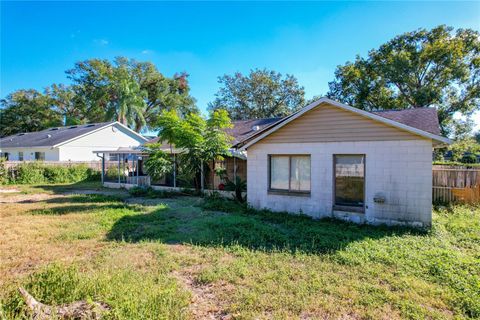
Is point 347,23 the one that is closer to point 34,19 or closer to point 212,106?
point 34,19

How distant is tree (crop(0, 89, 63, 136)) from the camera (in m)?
38.7

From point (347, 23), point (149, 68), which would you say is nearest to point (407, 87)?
point (347, 23)

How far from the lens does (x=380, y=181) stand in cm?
781

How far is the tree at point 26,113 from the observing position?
3872 centimetres

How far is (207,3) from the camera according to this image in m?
11.5

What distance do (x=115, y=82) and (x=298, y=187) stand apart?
33.2 metres

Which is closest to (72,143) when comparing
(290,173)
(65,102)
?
(65,102)

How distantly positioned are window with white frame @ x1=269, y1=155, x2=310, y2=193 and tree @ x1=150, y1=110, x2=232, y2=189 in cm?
302

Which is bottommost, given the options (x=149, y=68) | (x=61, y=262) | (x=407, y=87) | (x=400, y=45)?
(x=61, y=262)

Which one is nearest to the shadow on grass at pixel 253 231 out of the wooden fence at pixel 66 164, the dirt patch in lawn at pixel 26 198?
the dirt patch in lawn at pixel 26 198

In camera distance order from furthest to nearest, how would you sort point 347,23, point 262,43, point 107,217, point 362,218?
1. point 262,43
2. point 347,23
3. point 107,217
4. point 362,218

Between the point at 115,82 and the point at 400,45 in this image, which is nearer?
the point at 400,45

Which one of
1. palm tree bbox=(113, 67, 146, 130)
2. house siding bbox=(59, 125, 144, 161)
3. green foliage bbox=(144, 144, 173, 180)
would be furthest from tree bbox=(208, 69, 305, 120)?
green foliage bbox=(144, 144, 173, 180)

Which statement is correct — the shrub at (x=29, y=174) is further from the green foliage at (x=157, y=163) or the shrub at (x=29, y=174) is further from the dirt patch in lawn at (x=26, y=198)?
the green foliage at (x=157, y=163)
